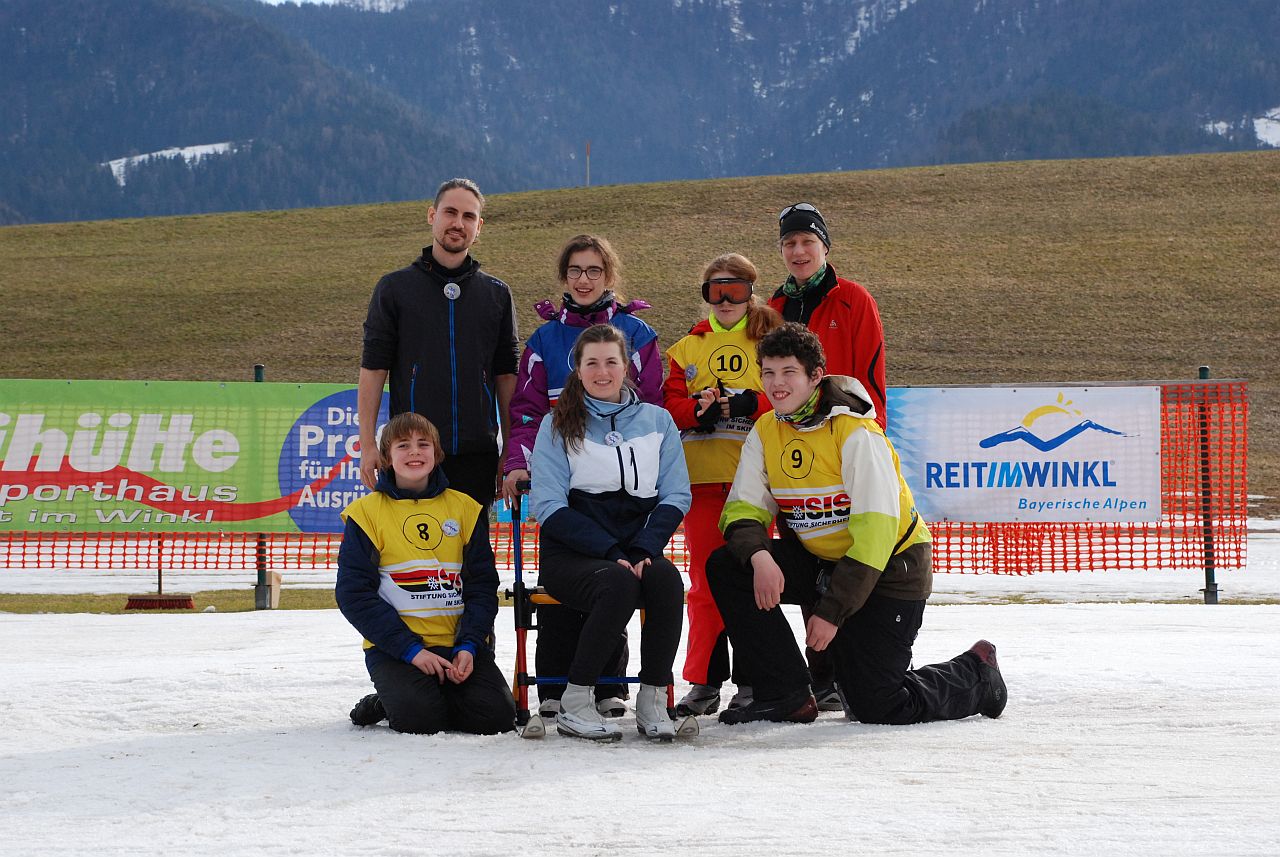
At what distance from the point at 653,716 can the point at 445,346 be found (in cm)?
165

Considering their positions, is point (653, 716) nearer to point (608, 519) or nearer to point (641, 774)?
point (641, 774)

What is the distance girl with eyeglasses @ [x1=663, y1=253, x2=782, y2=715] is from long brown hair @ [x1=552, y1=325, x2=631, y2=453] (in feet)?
1.61

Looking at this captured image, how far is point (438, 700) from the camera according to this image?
4.52 meters

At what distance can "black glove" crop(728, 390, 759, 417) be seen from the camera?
15.8 ft

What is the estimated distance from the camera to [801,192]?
48.7 metres

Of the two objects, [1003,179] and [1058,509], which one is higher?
[1003,179]

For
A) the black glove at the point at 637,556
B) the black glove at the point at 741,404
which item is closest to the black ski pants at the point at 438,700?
the black glove at the point at 637,556

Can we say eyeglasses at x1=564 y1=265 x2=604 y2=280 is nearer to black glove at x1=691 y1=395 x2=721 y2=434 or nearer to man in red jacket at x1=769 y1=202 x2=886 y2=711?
black glove at x1=691 y1=395 x2=721 y2=434

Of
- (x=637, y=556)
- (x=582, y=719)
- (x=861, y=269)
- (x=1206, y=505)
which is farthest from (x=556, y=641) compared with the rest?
(x=861, y=269)

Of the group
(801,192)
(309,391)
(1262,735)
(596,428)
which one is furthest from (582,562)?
(801,192)

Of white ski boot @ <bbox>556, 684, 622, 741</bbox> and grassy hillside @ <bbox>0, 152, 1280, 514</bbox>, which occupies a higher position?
grassy hillside @ <bbox>0, 152, 1280, 514</bbox>

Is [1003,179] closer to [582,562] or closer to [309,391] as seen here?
[309,391]

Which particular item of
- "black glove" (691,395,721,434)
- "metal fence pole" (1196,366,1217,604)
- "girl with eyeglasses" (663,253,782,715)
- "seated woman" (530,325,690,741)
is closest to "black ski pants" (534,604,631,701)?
"seated woman" (530,325,690,741)

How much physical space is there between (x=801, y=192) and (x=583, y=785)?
1831 inches
